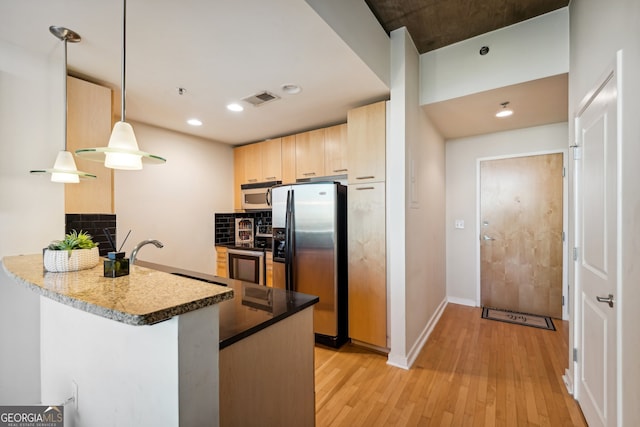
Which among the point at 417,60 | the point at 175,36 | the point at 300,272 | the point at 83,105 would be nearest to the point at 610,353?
the point at 300,272

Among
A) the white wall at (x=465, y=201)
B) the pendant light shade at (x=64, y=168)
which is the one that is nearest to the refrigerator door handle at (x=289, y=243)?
the pendant light shade at (x=64, y=168)

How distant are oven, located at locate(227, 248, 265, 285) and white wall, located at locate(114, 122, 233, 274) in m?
0.38

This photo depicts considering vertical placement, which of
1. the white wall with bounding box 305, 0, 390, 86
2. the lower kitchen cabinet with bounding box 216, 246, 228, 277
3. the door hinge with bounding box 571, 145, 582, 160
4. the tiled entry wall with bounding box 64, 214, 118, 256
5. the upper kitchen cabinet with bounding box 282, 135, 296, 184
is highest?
the white wall with bounding box 305, 0, 390, 86

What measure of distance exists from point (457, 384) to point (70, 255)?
8.37 ft

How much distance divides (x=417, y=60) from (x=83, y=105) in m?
2.83

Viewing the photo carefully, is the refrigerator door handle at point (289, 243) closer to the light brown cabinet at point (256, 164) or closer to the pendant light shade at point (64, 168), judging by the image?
the light brown cabinet at point (256, 164)

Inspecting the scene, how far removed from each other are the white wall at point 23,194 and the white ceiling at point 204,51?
17cm

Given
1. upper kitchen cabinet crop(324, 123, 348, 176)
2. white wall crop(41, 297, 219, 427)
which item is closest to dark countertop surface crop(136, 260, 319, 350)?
white wall crop(41, 297, 219, 427)

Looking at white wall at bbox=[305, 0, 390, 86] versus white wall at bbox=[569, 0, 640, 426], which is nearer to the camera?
white wall at bbox=[569, 0, 640, 426]

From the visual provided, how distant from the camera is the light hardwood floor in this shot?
5.70 feet

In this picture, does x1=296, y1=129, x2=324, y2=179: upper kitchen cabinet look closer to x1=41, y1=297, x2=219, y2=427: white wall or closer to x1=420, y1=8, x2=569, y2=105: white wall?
x1=420, y1=8, x2=569, y2=105: white wall

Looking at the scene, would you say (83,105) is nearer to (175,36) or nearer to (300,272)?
(175,36)

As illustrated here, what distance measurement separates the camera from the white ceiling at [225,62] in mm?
1413

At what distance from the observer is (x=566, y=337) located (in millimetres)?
2746
